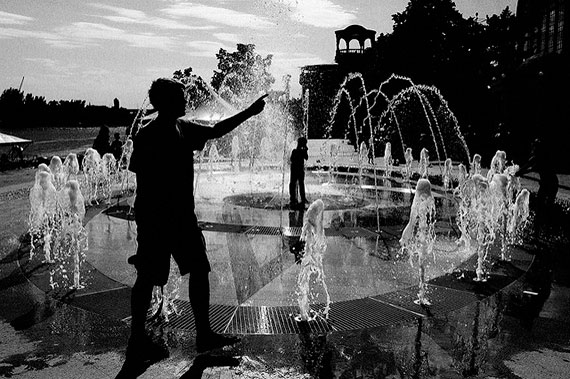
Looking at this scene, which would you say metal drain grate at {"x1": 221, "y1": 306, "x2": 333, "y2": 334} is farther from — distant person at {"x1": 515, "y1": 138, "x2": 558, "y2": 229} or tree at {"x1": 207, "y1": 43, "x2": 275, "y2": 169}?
tree at {"x1": 207, "y1": 43, "x2": 275, "y2": 169}

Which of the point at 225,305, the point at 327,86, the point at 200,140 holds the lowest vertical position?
the point at 225,305

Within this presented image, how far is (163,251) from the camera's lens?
11.6 feet

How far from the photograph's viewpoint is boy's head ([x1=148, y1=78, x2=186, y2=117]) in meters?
3.53

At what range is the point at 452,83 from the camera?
28000 millimetres

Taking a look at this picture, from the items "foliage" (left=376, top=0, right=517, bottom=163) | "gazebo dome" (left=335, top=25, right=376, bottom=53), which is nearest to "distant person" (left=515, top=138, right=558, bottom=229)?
"foliage" (left=376, top=0, right=517, bottom=163)

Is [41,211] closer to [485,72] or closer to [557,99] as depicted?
[557,99]

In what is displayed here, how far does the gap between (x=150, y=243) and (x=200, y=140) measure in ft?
2.93

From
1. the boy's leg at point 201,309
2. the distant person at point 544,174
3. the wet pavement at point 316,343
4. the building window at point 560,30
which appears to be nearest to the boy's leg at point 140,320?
the wet pavement at point 316,343

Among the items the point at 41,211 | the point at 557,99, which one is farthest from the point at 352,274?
the point at 557,99

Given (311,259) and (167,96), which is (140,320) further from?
(311,259)

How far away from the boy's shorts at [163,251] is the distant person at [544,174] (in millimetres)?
7689

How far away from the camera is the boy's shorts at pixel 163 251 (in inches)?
137

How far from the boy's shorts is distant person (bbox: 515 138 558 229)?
769 cm

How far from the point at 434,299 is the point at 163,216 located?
2800 mm
